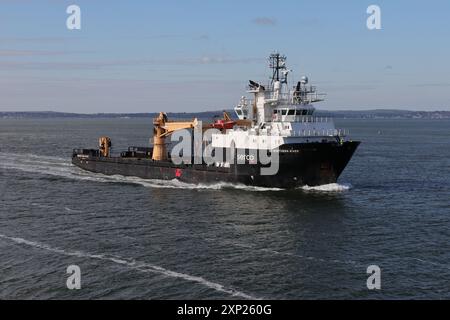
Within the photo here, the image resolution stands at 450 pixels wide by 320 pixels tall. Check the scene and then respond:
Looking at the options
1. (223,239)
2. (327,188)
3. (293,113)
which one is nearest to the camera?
(223,239)

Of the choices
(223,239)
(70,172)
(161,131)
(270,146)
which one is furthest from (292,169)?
(70,172)

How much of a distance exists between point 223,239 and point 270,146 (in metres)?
18.9

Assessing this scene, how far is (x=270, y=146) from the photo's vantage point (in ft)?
172

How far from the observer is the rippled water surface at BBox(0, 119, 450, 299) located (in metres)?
26.9

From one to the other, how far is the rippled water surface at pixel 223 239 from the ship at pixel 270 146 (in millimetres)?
1724

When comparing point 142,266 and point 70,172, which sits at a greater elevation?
point 70,172

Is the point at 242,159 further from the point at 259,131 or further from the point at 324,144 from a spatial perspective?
the point at 324,144

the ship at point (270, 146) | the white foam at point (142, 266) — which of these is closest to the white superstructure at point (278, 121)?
the ship at point (270, 146)

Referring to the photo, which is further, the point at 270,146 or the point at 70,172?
the point at 70,172

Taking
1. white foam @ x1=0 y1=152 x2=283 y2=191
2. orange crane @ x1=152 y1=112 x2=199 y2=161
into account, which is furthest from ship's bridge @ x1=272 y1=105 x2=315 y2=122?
orange crane @ x1=152 y1=112 x2=199 y2=161

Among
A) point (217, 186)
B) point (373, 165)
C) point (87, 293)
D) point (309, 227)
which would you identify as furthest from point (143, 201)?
point (373, 165)

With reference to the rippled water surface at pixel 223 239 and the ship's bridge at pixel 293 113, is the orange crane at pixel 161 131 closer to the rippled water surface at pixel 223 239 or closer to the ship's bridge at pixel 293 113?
the rippled water surface at pixel 223 239

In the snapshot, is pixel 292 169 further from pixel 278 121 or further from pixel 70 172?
pixel 70 172

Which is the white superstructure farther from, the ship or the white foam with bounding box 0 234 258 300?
the white foam with bounding box 0 234 258 300
